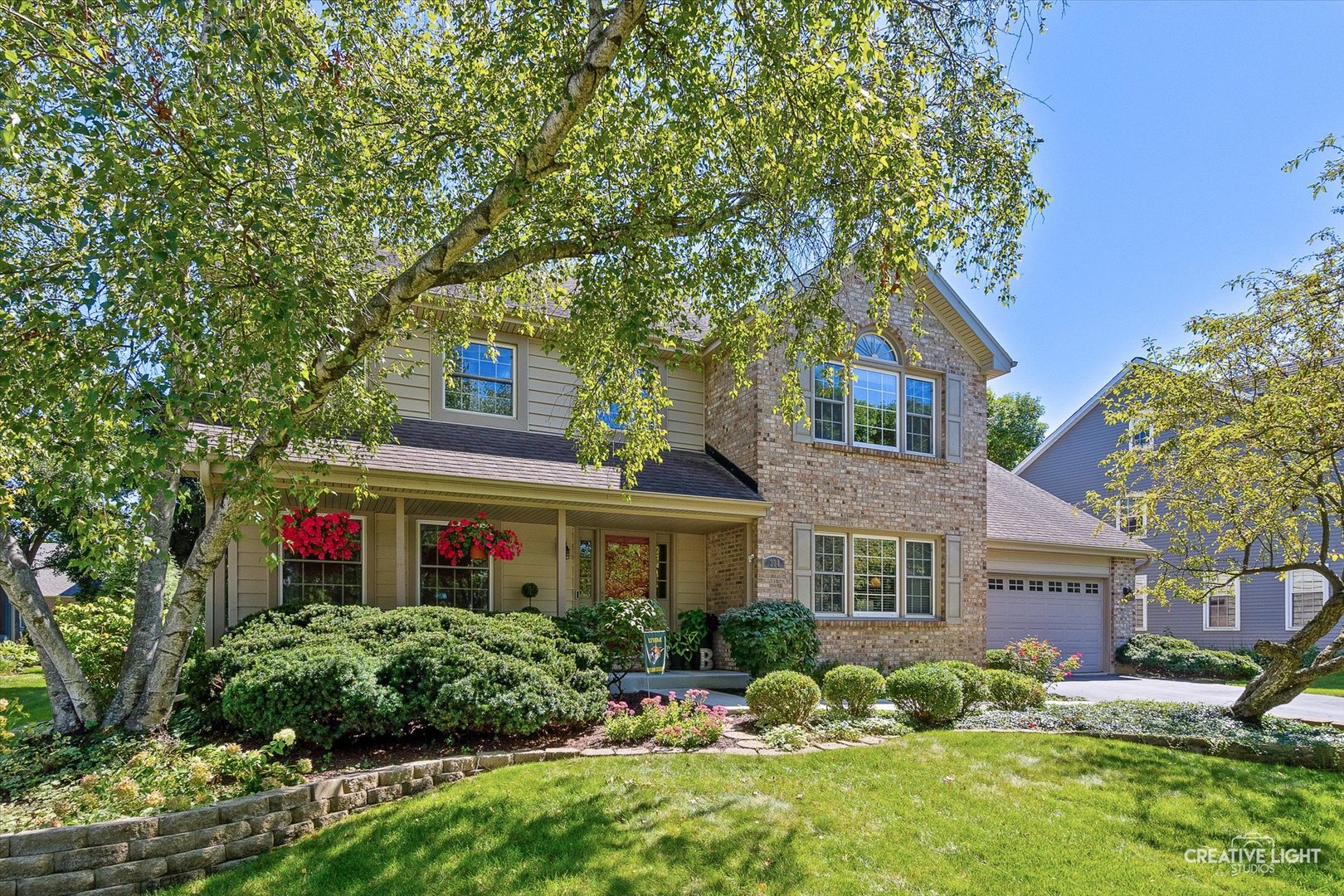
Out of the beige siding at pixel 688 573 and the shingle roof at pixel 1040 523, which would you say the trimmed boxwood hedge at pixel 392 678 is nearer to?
the beige siding at pixel 688 573

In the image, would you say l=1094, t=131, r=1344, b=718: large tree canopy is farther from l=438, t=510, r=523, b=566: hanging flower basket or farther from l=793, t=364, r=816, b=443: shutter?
l=438, t=510, r=523, b=566: hanging flower basket

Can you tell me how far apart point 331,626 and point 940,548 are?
9.97 m

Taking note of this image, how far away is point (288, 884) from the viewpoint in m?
4.38

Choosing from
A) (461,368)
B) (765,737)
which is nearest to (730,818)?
(765,737)

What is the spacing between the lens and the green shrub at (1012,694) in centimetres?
898

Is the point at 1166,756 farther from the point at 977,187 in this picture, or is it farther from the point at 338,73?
the point at 338,73

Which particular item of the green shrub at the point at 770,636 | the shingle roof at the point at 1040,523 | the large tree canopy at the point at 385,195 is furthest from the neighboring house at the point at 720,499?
the large tree canopy at the point at 385,195

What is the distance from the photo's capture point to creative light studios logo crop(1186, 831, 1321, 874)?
4863mm

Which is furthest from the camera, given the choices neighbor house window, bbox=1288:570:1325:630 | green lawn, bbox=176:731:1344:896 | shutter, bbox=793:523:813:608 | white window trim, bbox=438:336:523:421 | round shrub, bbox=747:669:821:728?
neighbor house window, bbox=1288:570:1325:630

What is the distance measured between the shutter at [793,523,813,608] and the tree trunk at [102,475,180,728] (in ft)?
27.2

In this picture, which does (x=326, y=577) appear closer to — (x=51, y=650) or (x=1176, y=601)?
(x=51, y=650)

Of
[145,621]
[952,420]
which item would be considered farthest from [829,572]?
[145,621]

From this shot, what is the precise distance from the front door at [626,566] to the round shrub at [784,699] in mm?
4940

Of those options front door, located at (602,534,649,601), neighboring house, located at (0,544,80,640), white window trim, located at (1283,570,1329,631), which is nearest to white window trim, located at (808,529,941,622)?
front door, located at (602,534,649,601)
